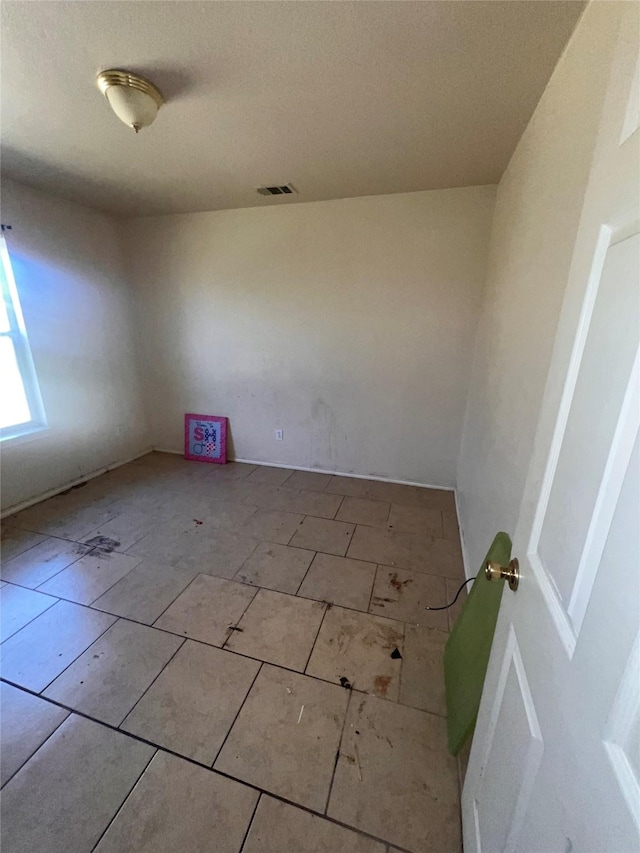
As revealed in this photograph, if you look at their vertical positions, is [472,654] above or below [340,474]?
above

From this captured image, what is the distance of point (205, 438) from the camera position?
3725 mm

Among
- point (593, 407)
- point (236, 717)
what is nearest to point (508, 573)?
point (593, 407)

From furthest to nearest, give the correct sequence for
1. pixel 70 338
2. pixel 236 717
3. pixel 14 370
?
pixel 70 338, pixel 14 370, pixel 236 717

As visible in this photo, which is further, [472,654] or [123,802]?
[472,654]

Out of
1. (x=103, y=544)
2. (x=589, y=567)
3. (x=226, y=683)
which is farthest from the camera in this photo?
(x=103, y=544)

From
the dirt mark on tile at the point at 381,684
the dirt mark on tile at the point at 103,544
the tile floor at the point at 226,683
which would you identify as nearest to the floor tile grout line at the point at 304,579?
the tile floor at the point at 226,683

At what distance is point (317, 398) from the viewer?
10.8 ft

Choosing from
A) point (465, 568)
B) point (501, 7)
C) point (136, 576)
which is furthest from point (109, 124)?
point (465, 568)

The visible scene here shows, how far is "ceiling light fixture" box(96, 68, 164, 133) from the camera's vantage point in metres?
1.36

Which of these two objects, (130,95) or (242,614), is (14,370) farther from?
(242,614)

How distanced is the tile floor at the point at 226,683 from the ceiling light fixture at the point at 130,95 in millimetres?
2337

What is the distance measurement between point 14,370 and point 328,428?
264 cm

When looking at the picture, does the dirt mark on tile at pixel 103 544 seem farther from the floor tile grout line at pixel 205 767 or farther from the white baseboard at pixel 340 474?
the white baseboard at pixel 340 474

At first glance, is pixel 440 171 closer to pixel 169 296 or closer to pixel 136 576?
pixel 169 296
